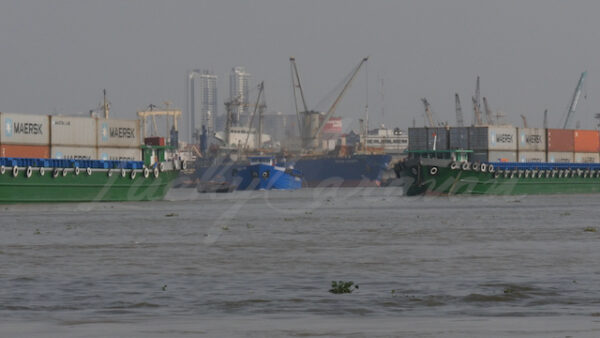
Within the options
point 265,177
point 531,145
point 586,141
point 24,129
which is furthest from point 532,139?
point 24,129

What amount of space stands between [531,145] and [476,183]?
18659 millimetres

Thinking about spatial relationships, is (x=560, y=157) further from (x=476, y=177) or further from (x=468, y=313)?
(x=468, y=313)

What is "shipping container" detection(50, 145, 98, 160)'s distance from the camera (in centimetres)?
10319

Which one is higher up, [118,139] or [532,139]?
[532,139]

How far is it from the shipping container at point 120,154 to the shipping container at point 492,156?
41596 mm

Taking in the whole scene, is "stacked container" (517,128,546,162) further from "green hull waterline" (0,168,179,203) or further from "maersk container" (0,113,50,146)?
"maersk container" (0,113,50,146)

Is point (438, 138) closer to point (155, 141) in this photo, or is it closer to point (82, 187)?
point (155, 141)

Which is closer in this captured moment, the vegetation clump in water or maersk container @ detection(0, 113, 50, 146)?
the vegetation clump in water

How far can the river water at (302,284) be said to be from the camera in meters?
16.2

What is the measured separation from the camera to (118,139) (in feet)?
366

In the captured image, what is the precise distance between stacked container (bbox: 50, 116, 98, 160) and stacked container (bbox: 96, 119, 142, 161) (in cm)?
108

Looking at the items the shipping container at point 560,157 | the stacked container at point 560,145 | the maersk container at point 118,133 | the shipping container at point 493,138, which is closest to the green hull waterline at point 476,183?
the shipping container at point 560,157

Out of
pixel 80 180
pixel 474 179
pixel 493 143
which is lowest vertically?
pixel 474 179

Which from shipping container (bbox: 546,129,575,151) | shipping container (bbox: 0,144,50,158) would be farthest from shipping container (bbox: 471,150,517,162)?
shipping container (bbox: 0,144,50,158)
